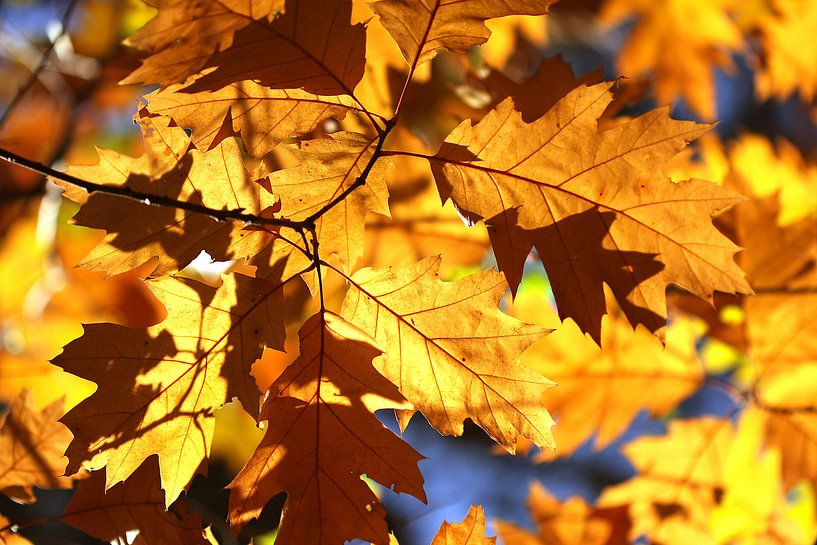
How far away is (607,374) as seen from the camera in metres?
1.69

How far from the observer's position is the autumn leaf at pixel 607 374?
1646mm

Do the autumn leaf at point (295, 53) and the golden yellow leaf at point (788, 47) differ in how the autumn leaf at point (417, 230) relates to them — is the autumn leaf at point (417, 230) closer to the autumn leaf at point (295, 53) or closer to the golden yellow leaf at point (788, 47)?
the autumn leaf at point (295, 53)

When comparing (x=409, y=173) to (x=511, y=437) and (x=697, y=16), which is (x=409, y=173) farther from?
(x=697, y=16)

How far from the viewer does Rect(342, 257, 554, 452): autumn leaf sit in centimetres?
89

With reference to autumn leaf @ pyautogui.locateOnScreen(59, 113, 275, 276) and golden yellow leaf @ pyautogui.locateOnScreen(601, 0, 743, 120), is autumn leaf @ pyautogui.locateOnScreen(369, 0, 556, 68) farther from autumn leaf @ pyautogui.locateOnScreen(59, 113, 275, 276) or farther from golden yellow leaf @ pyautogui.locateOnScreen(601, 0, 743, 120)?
golden yellow leaf @ pyautogui.locateOnScreen(601, 0, 743, 120)

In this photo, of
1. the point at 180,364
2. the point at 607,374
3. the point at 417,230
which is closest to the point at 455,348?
the point at 180,364

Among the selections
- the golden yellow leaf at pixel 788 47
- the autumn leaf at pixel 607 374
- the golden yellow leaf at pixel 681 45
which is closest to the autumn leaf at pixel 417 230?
Result: the autumn leaf at pixel 607 374

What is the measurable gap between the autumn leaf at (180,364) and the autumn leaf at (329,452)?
6 cm

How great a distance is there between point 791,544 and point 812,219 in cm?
92

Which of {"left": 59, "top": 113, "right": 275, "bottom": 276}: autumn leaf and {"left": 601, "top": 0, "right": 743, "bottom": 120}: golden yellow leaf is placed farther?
{"left": 601, "top": 0, "right": 743, "bottom": 120}: golden yellow leaf

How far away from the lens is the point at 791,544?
6.00 ft

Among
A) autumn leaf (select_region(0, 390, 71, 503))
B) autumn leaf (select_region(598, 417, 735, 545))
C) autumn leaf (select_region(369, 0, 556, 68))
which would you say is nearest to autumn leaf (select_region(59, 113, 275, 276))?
autumn leaf (select_region(369, 0, 556, 68))

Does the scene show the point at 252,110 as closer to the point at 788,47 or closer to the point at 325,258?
the point at 325,258

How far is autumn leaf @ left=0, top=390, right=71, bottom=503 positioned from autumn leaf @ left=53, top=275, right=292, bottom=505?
28cm
